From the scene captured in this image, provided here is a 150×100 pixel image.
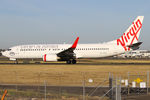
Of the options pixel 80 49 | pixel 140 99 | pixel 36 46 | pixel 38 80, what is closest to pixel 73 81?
pixel 38 80

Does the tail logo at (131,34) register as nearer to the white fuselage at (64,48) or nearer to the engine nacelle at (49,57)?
the white fuselage at (64,48)

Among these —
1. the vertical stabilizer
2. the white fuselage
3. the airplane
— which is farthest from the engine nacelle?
the vertical stabilizer

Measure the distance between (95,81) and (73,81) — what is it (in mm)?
1992

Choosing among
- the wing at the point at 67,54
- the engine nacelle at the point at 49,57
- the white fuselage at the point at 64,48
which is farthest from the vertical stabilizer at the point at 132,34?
the engine nacelle at the point at 49,57

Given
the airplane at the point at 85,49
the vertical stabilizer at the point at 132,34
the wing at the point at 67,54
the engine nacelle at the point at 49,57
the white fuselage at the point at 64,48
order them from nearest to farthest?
the engine nacelle at the point at 49,57 → the wing at the point at 67,54 → the airplane at the point at 85,49 → the white fuselage at the point at 64,48 → the vertical stabilizer at the point at 132,34

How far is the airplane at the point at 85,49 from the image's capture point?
3853 centimetres

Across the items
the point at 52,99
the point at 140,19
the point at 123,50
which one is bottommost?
the point at 52,99

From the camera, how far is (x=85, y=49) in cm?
3988

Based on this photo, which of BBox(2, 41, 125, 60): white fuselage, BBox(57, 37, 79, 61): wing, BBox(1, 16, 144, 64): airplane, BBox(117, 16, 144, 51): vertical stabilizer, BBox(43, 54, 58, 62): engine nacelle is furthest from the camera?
BBox(117, 16, 144, 51): vertical stabilizer

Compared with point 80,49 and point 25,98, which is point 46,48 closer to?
point 80,49

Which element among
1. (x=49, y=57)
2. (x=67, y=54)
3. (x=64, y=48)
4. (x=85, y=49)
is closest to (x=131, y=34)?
(x=85, y=49)

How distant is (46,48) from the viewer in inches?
1613

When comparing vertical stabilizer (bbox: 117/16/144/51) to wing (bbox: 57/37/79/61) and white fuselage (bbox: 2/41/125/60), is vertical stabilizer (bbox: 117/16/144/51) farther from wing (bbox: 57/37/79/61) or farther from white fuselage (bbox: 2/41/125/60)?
wing (bbox: 57/37/79/61)

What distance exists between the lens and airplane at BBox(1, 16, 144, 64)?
1517 inches
